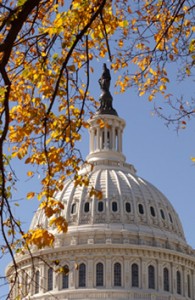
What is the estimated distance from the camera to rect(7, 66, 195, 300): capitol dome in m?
91.9

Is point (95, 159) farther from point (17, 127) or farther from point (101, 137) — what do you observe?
point (17, 127)

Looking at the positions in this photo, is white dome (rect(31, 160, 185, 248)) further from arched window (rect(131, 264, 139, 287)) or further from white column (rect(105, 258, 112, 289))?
white column (rect(105, 258, 112, 289))

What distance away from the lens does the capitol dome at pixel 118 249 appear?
3617 inches

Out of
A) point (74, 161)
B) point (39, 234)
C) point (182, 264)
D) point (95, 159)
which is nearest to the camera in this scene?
point (39, 234)

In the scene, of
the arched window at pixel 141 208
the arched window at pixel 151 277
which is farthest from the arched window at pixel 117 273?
the arched window at pixel 141 208

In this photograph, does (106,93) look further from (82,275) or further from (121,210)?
(82,275)

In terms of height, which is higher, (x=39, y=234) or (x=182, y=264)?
(x=182, y=264)

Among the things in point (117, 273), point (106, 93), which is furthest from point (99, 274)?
point (106, 93)

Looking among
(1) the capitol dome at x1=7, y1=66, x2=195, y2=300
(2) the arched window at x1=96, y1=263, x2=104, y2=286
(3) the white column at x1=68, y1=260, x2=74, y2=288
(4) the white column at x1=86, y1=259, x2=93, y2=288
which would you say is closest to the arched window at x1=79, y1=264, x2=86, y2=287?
(1) the capitol dome at x1=7, y1=66, x2=195, y2=300

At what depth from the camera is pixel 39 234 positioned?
49.8 ft

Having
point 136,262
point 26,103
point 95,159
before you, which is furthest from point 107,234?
point 26,103

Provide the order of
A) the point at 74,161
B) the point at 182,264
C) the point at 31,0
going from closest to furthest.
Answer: the point at 31,0 < the point at 74,161 < the point at 182,264

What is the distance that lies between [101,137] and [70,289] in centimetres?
2501

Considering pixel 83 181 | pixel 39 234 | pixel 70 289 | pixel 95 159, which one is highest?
pixel 95 159
